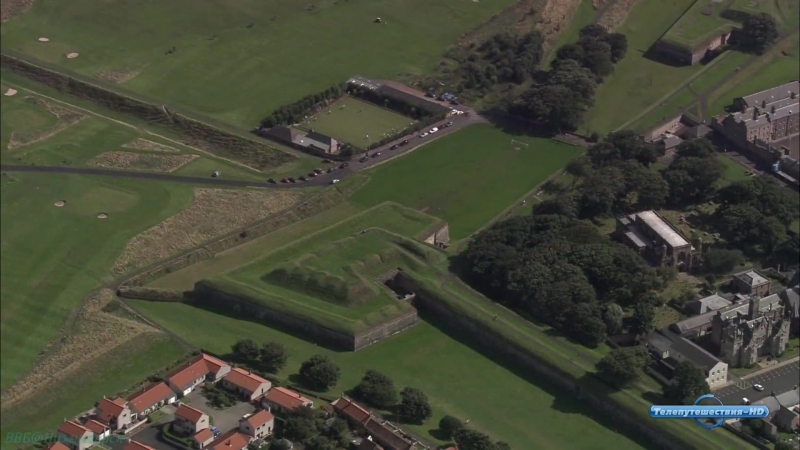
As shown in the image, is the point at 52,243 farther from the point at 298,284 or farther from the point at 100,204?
the point at 298,284

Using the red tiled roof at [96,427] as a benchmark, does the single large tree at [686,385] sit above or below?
above

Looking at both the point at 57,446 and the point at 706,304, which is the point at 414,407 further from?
the point at 706,304

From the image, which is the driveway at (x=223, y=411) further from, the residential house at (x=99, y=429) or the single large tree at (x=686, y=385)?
the single large tree at (x=686, y=385)

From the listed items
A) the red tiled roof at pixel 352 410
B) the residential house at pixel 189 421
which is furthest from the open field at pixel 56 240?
the red tiled roof at pixel 352 410

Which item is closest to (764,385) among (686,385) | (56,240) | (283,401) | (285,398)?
(686,385)

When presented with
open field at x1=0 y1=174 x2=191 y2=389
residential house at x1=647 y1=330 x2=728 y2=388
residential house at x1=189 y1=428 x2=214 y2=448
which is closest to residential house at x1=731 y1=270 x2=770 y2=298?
residential house at x1=647 y1=330 x2=728 y2=388

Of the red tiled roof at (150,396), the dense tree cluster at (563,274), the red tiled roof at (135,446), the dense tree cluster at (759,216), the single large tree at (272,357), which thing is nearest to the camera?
the red tiled roof at (135,446)
